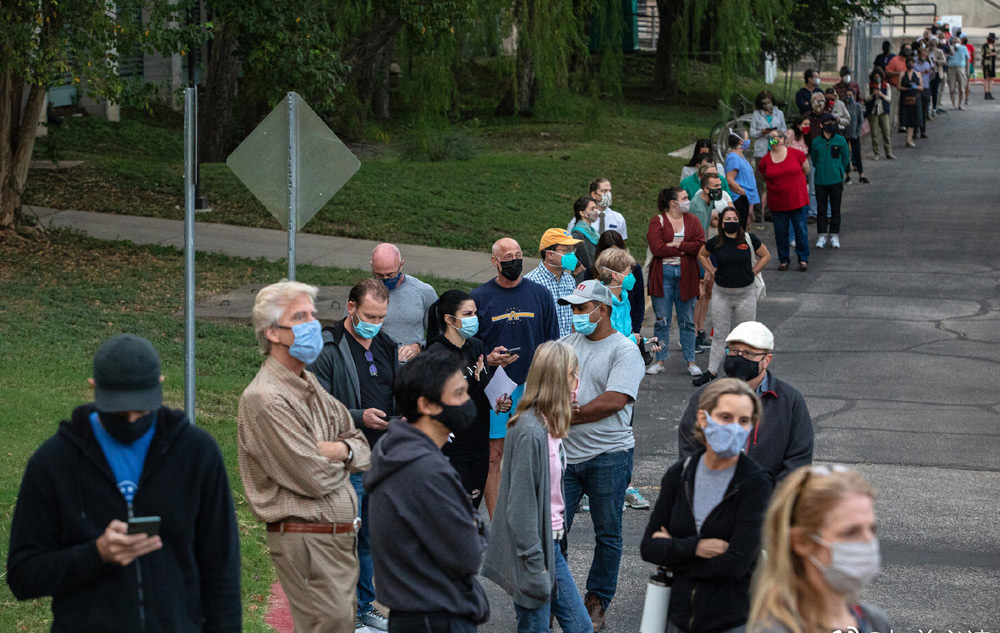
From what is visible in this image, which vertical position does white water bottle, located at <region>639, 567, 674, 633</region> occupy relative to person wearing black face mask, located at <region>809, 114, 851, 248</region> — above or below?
below

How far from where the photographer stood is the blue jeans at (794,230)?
56.3 ft

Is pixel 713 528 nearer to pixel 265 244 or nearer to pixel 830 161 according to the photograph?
pixel 265 244

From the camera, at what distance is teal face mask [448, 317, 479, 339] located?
7.43 m

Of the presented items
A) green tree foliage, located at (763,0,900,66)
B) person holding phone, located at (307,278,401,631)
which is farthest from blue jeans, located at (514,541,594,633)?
green tree foliage, located at (763,0,900,66)

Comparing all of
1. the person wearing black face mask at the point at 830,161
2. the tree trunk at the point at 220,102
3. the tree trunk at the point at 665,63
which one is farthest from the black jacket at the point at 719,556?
the tree trunk at the point at 665,63

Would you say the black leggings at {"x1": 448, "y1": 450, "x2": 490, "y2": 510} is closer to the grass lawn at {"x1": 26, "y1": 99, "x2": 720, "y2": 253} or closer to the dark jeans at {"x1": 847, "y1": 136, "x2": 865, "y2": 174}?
the grass lawn at {"x1": 26, "y1": 99, "x2": 720, "y2": 253}

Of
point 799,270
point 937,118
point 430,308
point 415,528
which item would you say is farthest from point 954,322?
point 937,118

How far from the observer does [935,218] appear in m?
22.3

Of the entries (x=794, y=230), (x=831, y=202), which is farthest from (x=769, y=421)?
(x=831, y=202)

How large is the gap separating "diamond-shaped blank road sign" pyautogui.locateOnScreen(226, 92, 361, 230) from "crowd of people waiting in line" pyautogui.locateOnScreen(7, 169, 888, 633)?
21.5 inches

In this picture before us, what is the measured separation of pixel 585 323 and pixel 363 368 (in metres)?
1.27

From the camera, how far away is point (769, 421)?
562 centimetres

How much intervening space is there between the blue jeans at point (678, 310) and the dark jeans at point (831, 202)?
6.81 meters

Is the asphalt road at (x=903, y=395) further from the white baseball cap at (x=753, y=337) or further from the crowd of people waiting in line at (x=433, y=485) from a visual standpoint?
the white baseball cap at (x=753, y=337)
